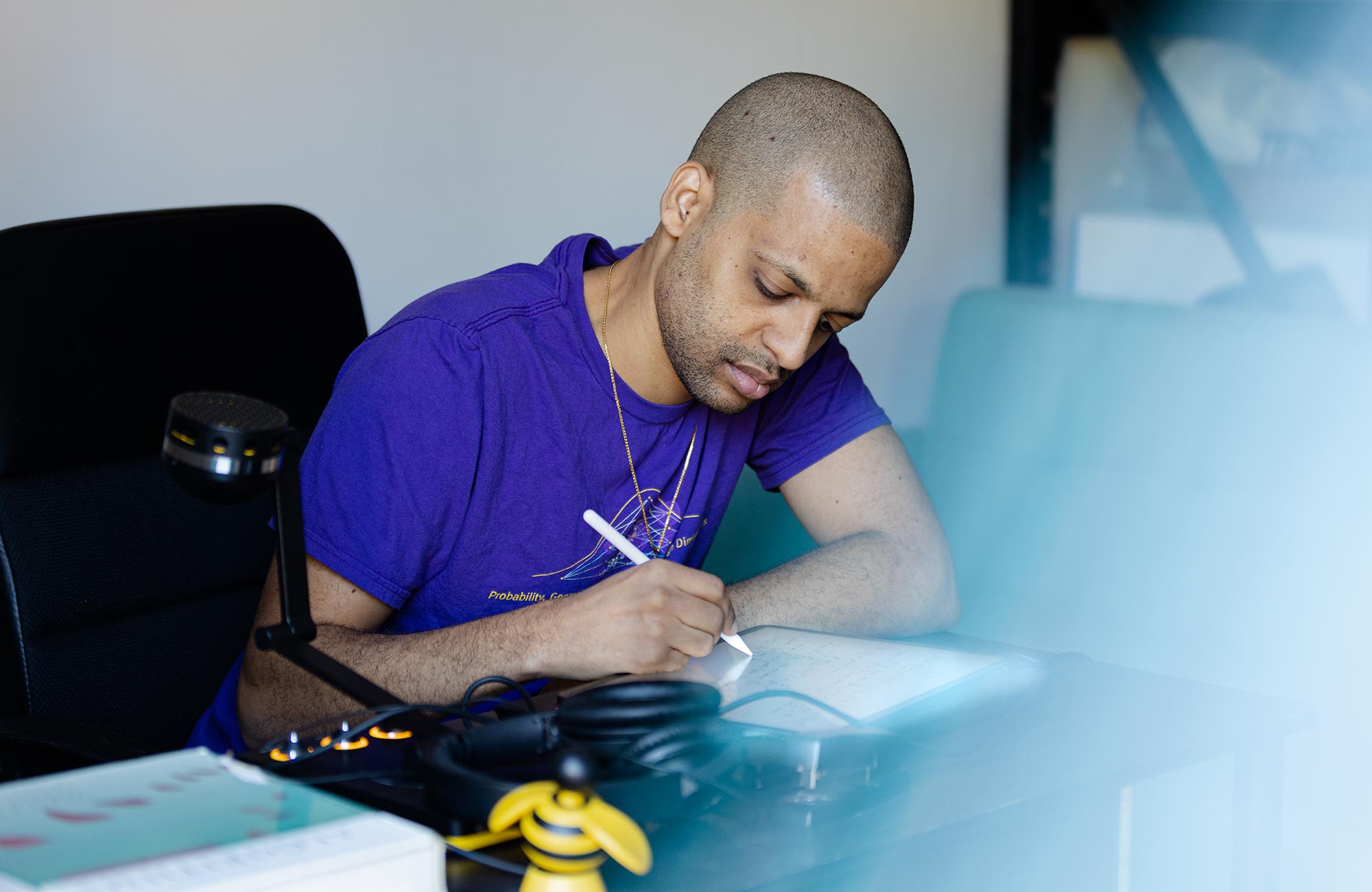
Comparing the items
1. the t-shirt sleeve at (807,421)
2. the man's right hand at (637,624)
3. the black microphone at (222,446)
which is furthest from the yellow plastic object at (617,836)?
the t-shirt sleeve at (807,421)

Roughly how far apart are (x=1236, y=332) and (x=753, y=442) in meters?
1.04

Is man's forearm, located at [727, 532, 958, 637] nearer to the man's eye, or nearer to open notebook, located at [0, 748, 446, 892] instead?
the man's eye

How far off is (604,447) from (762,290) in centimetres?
24

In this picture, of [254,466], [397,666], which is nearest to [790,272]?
[397,666]

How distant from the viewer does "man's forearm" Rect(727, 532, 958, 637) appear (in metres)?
1.38

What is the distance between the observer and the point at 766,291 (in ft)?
4.30

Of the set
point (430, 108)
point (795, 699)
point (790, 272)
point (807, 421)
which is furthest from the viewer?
point (430, 108)

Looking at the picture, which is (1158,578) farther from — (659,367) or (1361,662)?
(659,367)

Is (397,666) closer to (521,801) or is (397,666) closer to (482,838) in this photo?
(482,838)

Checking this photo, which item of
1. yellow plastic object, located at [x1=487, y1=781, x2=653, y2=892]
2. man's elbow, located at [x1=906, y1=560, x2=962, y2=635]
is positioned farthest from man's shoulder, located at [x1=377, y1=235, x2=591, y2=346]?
yellow plastic object, located at [x1=487, y1=781, x2=653, y2=892]

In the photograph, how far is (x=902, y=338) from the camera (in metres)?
2.89

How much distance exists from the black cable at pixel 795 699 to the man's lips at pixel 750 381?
427 mm

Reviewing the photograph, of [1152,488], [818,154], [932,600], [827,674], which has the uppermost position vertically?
[818,154]

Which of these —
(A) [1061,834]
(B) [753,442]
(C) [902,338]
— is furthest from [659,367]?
(C) [902,338]
